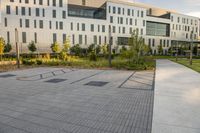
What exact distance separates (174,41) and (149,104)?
3058 inches

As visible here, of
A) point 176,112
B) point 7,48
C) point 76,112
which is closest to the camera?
point 176,112

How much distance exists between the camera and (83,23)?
56.7m

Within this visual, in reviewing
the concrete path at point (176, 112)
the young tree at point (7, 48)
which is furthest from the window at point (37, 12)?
the concrete path at point (176, 112)

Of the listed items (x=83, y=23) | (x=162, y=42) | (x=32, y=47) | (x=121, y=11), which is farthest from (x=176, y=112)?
(x=162, y=42)

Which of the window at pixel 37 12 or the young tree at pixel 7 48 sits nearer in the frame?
the young tree at pixel 7 48

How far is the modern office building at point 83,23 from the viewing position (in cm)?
4741

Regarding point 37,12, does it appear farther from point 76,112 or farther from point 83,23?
point 76,112

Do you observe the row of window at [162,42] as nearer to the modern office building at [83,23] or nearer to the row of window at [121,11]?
the modern office building at [83,23]

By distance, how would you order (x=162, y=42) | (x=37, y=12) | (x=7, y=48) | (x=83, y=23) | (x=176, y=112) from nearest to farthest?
(x=176, y=112) → (x=7, y=48) → (x=37, y=12) → (x=83, y=23) → (x=162, y=42)

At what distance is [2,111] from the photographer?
597 cm

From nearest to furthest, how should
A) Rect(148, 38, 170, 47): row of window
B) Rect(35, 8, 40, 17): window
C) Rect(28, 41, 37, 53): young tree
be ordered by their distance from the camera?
Rect(28, 41, 37, 53): young tree, Rect(35, 8, 40, 17): window, Rect(148, 38, 170, 47): row of window

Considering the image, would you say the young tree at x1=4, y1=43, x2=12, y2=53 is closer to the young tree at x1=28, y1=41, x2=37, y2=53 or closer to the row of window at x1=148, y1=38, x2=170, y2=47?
the young tree at x1=28, y1=41, x2=37, y2=53

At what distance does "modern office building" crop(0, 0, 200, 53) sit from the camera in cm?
4741

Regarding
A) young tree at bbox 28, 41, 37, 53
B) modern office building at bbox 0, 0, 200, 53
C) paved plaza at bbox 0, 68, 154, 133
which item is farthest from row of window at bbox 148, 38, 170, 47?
paved plaza at bbox 0, 68, 154, 133
